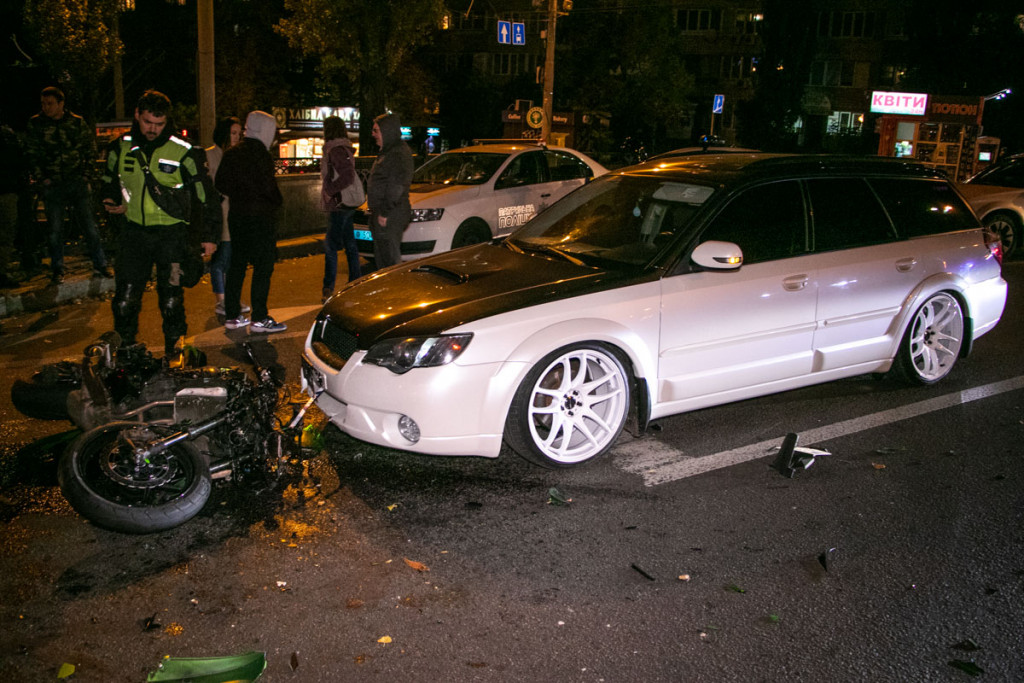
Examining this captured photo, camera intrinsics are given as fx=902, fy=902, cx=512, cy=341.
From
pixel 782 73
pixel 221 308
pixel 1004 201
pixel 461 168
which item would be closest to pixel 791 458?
pixel 221 308

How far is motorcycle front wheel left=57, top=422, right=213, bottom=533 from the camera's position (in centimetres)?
398

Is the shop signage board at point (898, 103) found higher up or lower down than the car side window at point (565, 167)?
higher up

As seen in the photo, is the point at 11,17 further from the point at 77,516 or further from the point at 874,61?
the point at 874,61

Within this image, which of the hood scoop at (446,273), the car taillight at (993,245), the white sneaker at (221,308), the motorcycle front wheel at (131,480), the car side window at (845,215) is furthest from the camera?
the white sneaker at (221,308)

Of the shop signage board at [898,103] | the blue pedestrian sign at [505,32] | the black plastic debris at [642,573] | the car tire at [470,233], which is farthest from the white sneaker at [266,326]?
the shop signage board at [898,103]

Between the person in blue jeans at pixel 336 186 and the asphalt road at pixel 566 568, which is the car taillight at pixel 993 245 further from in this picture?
the person in blue jeans at pixel 336 186

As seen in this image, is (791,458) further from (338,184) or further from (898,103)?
(898,103)

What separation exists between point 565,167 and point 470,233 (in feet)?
6.31

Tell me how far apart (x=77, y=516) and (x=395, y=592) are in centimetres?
171

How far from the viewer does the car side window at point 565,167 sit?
11.8m

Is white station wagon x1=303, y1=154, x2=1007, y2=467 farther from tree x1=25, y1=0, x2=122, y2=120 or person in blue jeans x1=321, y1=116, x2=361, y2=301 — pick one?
tree x1=25, y1=0, x2=122, y2=120

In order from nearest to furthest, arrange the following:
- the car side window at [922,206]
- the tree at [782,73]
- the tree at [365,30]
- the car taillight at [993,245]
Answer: the car side window at [922,206]
the car taillight at [993,245]
the tree at [365,30]
the tree at [782,73]

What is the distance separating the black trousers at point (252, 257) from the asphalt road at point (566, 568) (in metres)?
2.57

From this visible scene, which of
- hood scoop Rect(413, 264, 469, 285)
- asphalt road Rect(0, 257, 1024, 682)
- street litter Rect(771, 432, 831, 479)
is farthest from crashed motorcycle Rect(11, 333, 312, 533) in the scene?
street litter Rect(771, 432, 831, 479)
